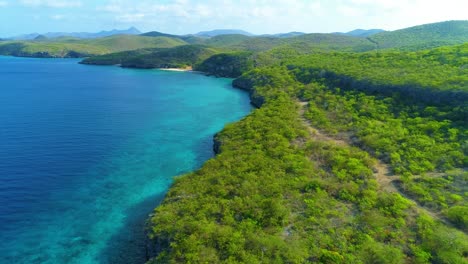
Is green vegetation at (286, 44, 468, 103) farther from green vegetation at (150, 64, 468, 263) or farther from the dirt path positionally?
green vegetation at (150, 64, 468, 263)

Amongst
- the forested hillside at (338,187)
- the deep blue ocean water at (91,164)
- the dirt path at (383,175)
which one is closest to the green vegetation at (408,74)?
the forested hillside at (338,187)

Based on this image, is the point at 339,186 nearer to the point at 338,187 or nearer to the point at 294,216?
the point at 338,187

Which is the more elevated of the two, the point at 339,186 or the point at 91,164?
the point at 339,186

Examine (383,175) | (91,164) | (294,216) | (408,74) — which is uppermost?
(408,74)

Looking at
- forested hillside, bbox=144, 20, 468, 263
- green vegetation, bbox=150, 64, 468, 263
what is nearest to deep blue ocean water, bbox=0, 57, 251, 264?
forested hillside, bbox=144, 20, 468, 263

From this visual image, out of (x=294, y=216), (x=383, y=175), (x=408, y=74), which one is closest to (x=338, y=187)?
(x=294, y=216)

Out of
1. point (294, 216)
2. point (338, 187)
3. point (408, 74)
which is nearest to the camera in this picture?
point (294, 216)

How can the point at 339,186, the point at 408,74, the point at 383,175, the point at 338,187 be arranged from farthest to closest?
the point at 408,74, the point at 383,175, the point at 339,186, the point at 338,187

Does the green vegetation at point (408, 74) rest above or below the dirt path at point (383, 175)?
above

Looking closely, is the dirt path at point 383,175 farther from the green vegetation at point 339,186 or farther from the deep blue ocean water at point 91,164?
the deep blue ocean water at point 91,164
